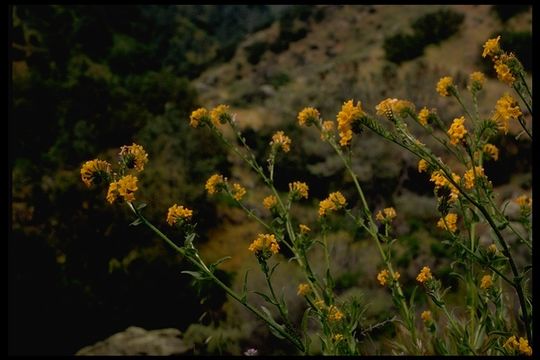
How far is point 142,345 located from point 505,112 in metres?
4.20

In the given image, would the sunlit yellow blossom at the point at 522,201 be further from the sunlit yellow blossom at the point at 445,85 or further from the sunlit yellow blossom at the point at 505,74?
the sunlit yellow blossom at the point at 505,74

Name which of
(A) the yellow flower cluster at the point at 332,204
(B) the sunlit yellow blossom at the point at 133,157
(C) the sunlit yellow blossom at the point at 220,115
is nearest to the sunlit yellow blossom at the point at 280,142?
(C) the sunlit yellow blossom at the point at 220,115

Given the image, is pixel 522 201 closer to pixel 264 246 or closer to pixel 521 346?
pixel 521 346

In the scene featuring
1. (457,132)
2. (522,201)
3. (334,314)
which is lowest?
(334,314)

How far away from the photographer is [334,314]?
2484 mm

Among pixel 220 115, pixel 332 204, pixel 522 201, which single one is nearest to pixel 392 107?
pixel 332 204

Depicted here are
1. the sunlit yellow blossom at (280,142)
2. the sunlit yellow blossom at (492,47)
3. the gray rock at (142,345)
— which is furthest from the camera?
the gray rock at (142,345)

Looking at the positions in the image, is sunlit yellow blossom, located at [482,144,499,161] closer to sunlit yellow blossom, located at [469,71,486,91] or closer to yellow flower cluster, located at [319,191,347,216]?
sunlit yellow blossom, located at [469,71,486,91]

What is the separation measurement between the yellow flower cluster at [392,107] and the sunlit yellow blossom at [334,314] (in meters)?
1.03

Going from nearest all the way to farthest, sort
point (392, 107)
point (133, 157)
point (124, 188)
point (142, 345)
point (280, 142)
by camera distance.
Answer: point (392, 107) < point (124, 188) < point (133, 157) < point (280, 142) < point (142, 345)

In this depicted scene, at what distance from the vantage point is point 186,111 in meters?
10.4

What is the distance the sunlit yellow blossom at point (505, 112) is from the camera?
2.12 m

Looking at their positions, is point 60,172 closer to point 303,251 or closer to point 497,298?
point 303,251

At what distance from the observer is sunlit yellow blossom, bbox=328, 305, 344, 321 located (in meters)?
2.45
